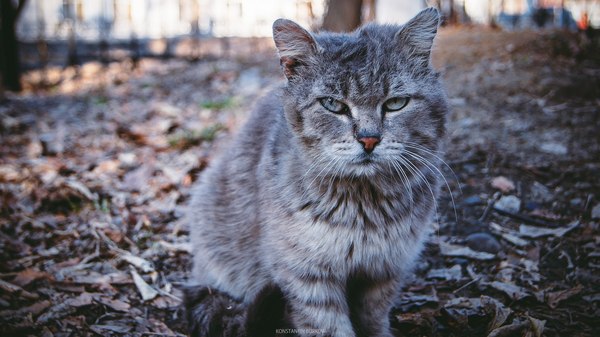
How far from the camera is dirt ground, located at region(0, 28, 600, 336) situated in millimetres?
2621

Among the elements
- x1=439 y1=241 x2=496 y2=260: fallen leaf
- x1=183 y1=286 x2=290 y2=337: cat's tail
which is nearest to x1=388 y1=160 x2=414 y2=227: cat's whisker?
x1=183 y1=286 x2=290 y2=337: cat's tail

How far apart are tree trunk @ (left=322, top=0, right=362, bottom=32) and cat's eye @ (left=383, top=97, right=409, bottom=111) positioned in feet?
14.7

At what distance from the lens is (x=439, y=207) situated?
351 cm

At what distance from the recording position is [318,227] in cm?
230

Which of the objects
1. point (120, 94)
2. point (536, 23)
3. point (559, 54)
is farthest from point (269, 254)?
point (536, 23)

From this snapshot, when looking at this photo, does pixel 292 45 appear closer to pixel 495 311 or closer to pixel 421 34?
pixel 421 34

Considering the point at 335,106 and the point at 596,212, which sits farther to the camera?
the point at 596,212

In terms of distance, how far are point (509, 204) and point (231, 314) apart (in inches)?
84.2

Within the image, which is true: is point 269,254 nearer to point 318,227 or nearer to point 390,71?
point 318,227

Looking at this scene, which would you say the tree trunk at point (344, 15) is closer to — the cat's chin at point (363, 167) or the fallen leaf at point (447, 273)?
the fallen leaf at point (447, 273)

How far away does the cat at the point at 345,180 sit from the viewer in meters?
2.21

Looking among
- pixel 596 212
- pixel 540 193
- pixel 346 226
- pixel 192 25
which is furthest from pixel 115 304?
→ pixel 192 25

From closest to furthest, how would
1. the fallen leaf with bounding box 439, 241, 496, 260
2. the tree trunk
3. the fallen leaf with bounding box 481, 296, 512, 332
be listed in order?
the fallen leaf with bounding box 481, 296, 512, 332 < the fallen leaf with bounding box 439, 241, 496, 260 < the tree trunk

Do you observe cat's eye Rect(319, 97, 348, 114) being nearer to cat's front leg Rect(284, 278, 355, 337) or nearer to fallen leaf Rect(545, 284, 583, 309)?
cat's front leg Rect(284, 278, 355, 337)
